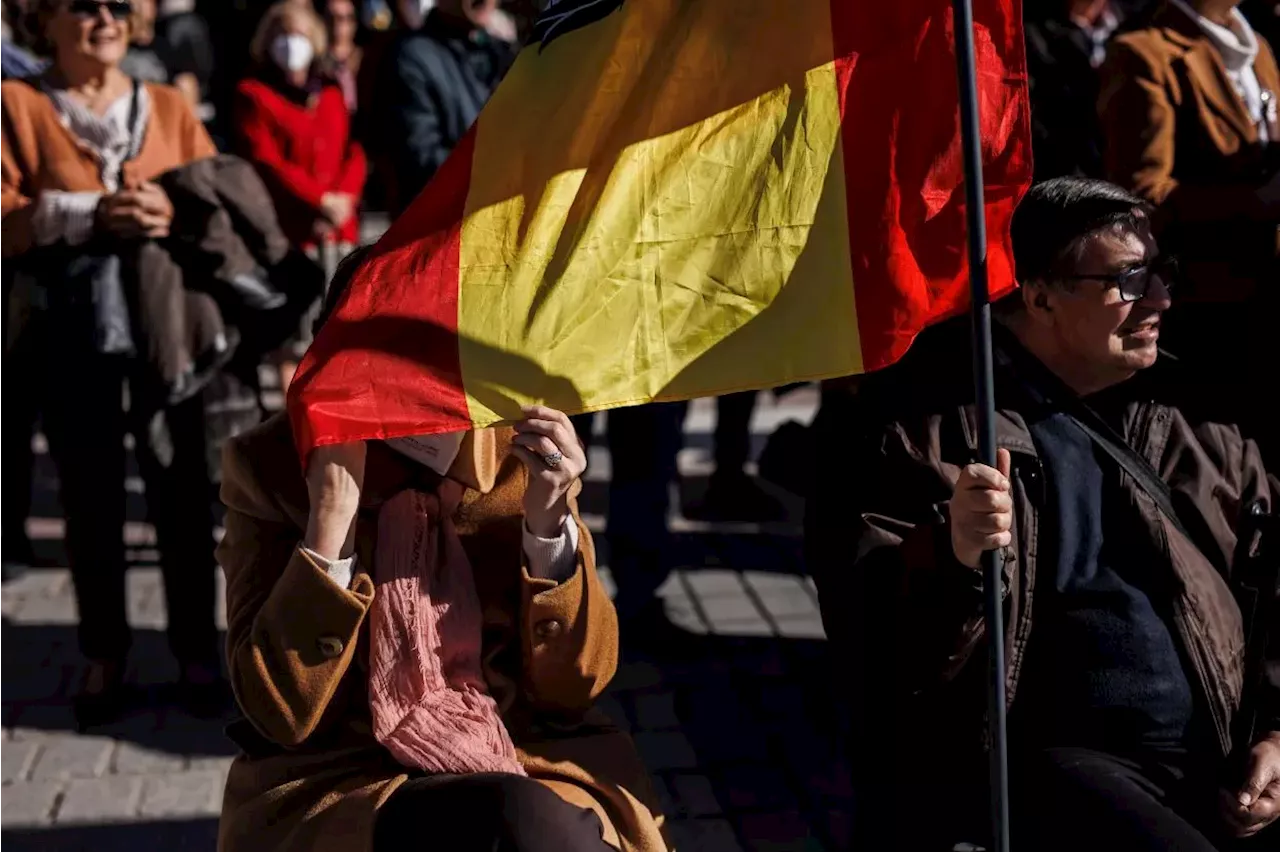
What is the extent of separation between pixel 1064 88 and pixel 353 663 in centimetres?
355

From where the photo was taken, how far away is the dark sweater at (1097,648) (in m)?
2.62

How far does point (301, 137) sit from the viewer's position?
6238 millimetres

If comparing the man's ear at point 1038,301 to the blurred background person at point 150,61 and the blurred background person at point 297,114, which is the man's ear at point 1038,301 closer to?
the blurred background person at point 150,61

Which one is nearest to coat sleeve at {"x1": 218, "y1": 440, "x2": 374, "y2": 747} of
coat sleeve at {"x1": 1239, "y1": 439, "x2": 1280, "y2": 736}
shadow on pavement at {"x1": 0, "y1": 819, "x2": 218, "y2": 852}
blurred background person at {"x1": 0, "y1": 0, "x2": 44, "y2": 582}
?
shadow on pavement at {"x1": 0, "y1": 819, "x2": 218, "y2": 852}

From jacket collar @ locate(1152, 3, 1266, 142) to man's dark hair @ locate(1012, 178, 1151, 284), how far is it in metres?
1.68

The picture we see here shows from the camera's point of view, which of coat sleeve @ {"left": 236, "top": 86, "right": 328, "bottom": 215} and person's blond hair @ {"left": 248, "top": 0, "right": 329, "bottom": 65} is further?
person's blond hair @ {"left": 248, "top": 0, "right": 329, "bottom": 65}

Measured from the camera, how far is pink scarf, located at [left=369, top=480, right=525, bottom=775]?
2455 millimetres

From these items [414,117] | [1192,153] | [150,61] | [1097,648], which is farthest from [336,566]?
[150,61]

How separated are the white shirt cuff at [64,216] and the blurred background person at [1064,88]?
9.48ft

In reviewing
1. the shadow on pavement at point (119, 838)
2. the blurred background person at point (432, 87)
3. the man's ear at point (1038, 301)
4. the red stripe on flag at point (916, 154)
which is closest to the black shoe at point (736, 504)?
the blurred background person at point (432, 87)

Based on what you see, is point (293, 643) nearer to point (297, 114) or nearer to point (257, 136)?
point (257, 136)

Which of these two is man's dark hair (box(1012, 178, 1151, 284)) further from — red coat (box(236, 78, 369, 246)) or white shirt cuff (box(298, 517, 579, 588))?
red coat (box(236, 78, 369, 246))

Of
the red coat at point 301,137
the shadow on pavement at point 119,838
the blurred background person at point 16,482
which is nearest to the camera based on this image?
the shadow on pavement at point 119,838

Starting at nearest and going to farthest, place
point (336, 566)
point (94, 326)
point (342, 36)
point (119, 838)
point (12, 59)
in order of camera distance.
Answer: point (336, 566) < point (119, 838) < point (94, 326) < point (12, 59) < point (342, 36)
